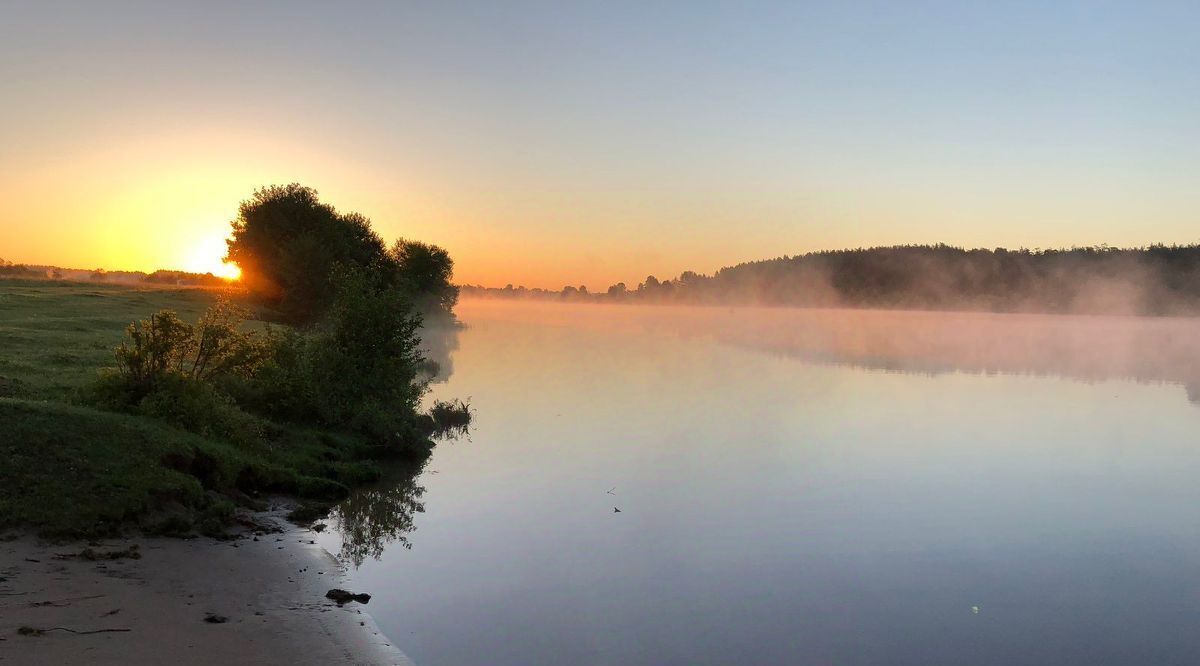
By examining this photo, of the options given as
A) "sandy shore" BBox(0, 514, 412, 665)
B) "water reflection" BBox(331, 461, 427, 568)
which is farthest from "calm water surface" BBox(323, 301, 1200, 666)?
"sandy shore" BBox(0, 514, 412, 665)

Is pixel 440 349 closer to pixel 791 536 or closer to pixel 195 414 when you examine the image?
pixel 195 414

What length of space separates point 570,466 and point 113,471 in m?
13.4

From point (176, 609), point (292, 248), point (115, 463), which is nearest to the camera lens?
point (176, 609)

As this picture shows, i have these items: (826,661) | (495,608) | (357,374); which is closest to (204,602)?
(495,608)

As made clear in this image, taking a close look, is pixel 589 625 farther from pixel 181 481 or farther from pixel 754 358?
pixel 754 358

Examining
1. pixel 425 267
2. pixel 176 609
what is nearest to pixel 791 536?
pixel 176 609

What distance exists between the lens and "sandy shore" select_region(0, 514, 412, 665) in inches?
354

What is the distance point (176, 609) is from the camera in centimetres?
1041

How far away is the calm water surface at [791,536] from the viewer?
1208 centimetres

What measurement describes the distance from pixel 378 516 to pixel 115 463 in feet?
18.6

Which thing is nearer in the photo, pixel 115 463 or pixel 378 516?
pixel 115 463

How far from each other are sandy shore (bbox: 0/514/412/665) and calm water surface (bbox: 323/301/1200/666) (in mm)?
1094

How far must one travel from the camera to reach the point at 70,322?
3216cm

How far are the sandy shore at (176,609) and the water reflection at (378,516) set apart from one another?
206cm
